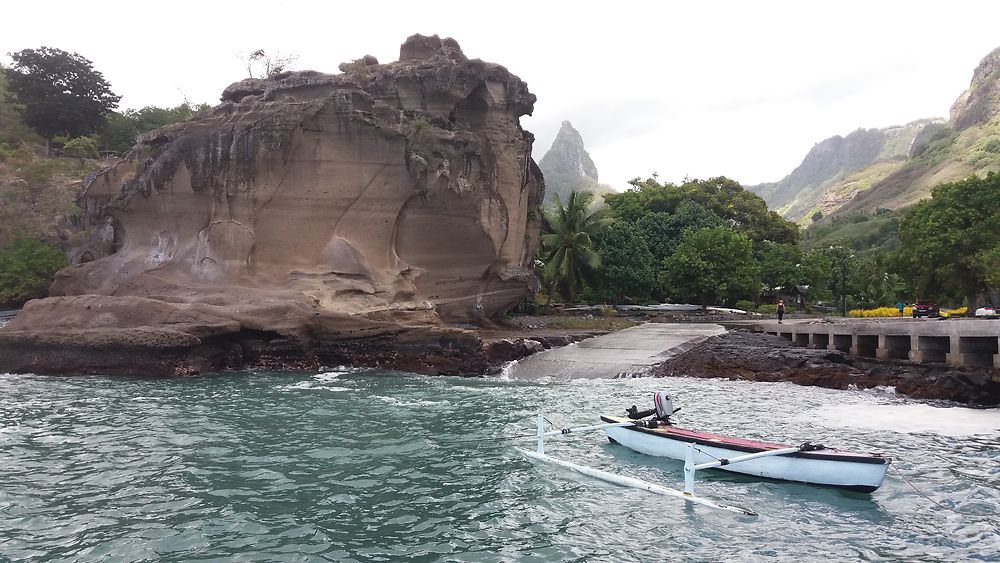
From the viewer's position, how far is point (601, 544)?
27.9ft

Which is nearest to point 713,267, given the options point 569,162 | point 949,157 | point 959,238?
point 959,238

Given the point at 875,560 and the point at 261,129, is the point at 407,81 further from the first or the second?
the point at 875,560

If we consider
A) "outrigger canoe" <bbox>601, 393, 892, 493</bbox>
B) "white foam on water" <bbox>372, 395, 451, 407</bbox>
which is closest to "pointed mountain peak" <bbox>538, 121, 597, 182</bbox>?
"white foam on water" <bbox>372, 395, 451, 407</bbox>

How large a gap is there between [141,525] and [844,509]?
980 centimetres

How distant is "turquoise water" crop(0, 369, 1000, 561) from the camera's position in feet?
27.3

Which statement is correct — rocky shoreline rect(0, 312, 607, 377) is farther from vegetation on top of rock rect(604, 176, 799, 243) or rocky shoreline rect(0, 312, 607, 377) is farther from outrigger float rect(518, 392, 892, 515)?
vegetation on top of rock rect(604, 176, 799, 243)

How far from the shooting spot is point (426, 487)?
415 inches

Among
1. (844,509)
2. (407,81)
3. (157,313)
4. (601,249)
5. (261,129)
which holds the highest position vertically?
(407,81)

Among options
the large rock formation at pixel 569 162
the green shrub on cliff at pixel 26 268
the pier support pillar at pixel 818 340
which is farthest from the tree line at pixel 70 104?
the large rock formation at pixel 569 162

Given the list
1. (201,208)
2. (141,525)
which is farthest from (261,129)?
(141,525)

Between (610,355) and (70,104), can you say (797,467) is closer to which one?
(610,355)

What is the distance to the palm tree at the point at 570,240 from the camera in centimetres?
4588

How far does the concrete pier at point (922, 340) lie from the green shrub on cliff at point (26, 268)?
38836 millimetres

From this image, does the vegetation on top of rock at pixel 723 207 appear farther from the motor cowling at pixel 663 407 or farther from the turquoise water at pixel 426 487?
the motor cowling at pixel 663 407
